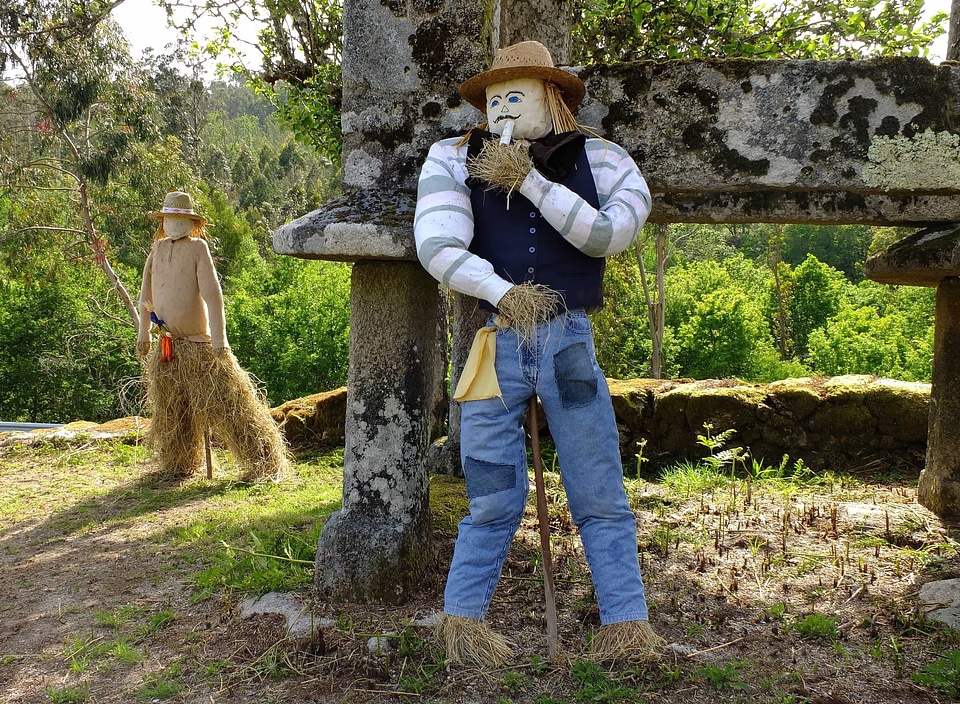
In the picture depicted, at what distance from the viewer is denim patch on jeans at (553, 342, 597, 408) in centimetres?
268

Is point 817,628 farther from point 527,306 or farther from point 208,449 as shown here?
point 208,449

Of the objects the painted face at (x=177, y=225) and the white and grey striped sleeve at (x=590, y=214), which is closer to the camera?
the white and grey striped sleeve at (x=590, y=214)

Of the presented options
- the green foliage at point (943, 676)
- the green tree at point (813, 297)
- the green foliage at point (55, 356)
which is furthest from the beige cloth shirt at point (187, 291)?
the green tree at point (813, 297)

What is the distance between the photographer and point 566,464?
9.00 ft

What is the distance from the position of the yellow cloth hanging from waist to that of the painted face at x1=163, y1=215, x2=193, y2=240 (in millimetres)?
3318

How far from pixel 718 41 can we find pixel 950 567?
4.41m

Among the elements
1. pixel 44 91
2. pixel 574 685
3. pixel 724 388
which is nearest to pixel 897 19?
pixel 724 388

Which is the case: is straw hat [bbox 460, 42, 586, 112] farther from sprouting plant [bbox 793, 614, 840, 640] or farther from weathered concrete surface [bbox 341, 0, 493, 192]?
sprouting plant [bbox 793, 614, 840, 640]

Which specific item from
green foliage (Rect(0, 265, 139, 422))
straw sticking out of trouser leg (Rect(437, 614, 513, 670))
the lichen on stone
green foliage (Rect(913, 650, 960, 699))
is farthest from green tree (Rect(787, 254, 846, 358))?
straw sticking out of trouser leg (Rect(437, 614, 513, 670))

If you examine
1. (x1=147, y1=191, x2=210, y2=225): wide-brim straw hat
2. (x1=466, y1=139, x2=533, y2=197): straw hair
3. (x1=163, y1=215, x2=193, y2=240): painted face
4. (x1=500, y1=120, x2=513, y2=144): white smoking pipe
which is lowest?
(x1=466, y1=139, x2=533, y2=197): straw hair

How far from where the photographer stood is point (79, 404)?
1407 centimetres

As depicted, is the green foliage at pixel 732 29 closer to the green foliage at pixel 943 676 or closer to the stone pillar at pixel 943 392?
the stone pillar at pixel 943 392

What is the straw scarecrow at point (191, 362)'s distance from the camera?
17.4ft

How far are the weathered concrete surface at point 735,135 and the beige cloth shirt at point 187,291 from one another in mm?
2504
